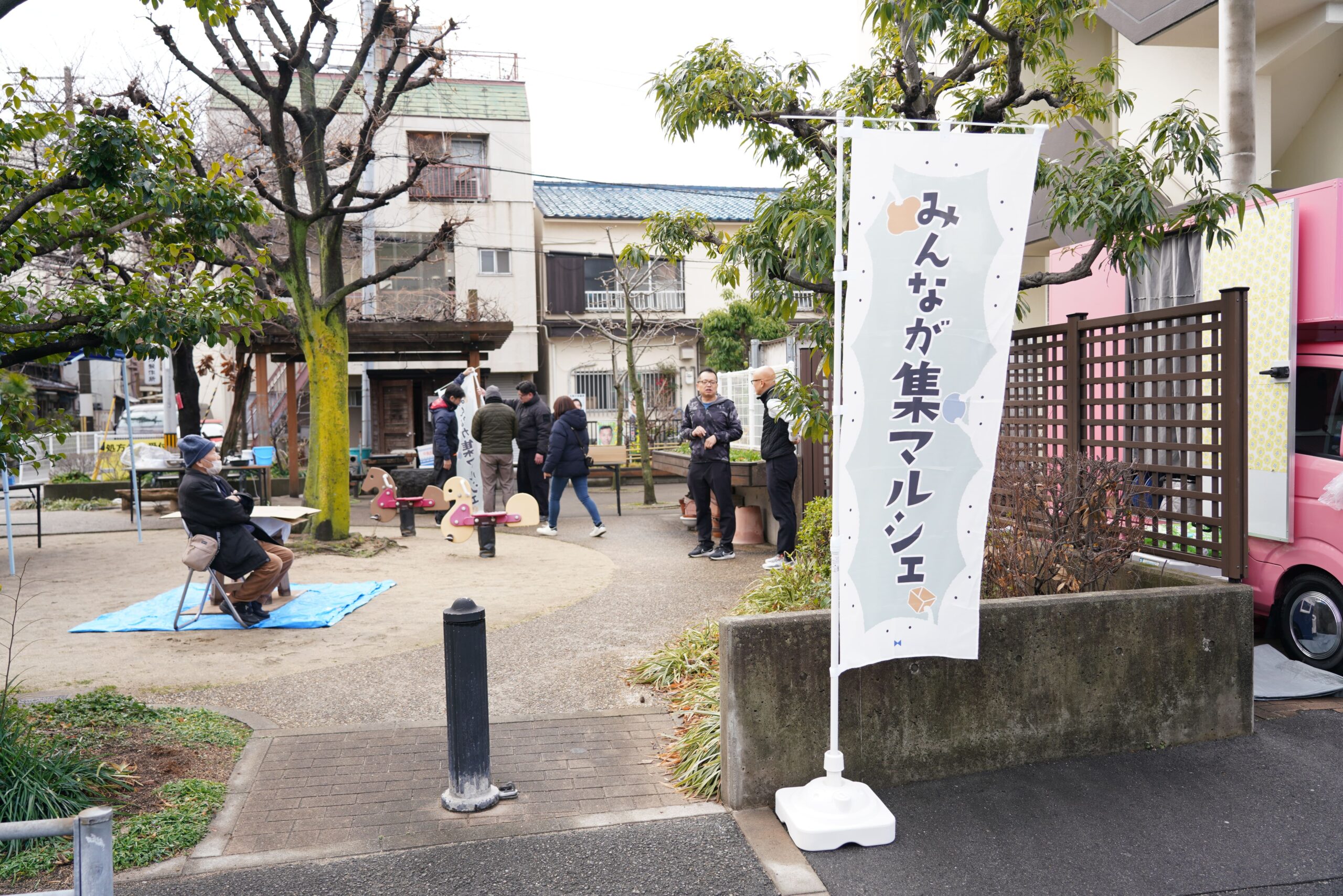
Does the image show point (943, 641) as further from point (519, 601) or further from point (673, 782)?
point (519, 601)

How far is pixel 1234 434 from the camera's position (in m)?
4.71

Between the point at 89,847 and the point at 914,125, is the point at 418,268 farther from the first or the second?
the point at 89,847

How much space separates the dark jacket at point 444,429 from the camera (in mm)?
14234

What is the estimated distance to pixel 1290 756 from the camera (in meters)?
4.45

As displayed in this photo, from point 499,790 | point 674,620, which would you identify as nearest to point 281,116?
point 674,620

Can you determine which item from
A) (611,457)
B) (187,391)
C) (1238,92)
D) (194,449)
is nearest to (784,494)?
(1238,92)

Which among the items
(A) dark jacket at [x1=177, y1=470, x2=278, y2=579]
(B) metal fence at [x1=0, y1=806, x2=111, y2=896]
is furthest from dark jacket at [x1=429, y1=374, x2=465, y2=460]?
(B) metal fence at [x1=0, y1=806, x2=111, y2=896]

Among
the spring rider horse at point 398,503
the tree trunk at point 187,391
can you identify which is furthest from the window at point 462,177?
the spring rider horse at point 398,503

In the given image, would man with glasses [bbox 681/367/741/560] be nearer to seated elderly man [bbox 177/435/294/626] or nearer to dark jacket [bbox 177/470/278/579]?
seated elderly man [bbox 177/435/294/626]

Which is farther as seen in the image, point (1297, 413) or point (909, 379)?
point (1297, 413)

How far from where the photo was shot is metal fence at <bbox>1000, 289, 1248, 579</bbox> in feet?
15.6

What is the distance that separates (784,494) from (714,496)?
1172 mm

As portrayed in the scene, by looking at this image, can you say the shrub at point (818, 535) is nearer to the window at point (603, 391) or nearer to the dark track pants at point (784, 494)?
the dark track pants at point (784, 494)

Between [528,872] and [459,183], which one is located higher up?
Answer: [459,183]
